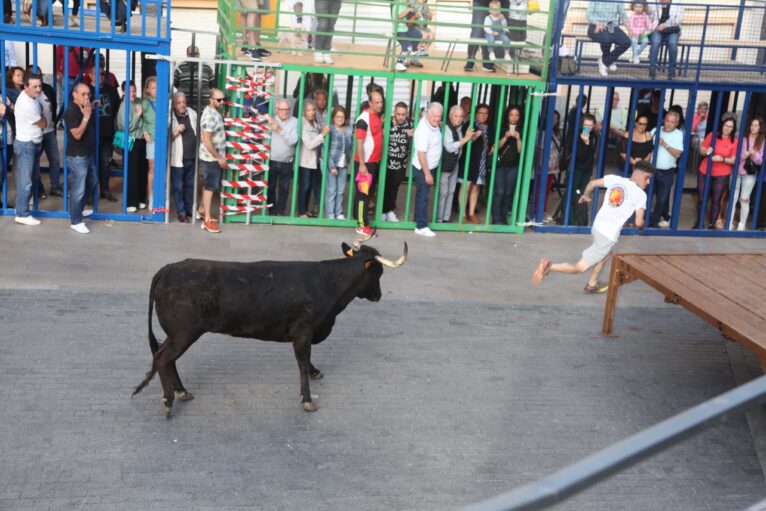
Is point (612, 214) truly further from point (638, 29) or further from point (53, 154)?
point (53, 154)

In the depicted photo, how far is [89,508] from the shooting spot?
649 cm

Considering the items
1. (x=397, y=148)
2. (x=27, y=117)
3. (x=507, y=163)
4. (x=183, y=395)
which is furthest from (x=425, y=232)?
(x=183, y=395)

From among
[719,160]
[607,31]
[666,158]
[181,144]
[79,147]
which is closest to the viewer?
[79,147]

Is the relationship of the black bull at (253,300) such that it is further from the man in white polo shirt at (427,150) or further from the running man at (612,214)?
the man in white polo shirt at (427,150)

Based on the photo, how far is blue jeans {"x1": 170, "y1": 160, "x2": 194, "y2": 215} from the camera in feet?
43.3

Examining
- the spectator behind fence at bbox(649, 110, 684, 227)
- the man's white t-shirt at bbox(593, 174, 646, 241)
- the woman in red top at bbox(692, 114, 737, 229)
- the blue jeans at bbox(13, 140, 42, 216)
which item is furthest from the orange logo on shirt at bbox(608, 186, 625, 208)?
the blue jeans at bbox(13, 140, 42, 216)

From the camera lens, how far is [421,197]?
44.5ft

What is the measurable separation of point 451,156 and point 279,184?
244 centimetres

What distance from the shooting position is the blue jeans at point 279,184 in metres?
13.5

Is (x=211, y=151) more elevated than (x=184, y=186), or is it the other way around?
(x=211, y=151)

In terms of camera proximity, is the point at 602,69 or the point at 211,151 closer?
the point at 211,151

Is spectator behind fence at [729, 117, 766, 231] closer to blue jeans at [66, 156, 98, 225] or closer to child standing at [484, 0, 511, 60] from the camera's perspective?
child standing at [484, 0, 511, 60]

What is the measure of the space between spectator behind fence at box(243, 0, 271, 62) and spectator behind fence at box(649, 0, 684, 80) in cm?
560

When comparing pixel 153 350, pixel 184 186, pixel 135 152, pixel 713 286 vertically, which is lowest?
pixel 153 350
